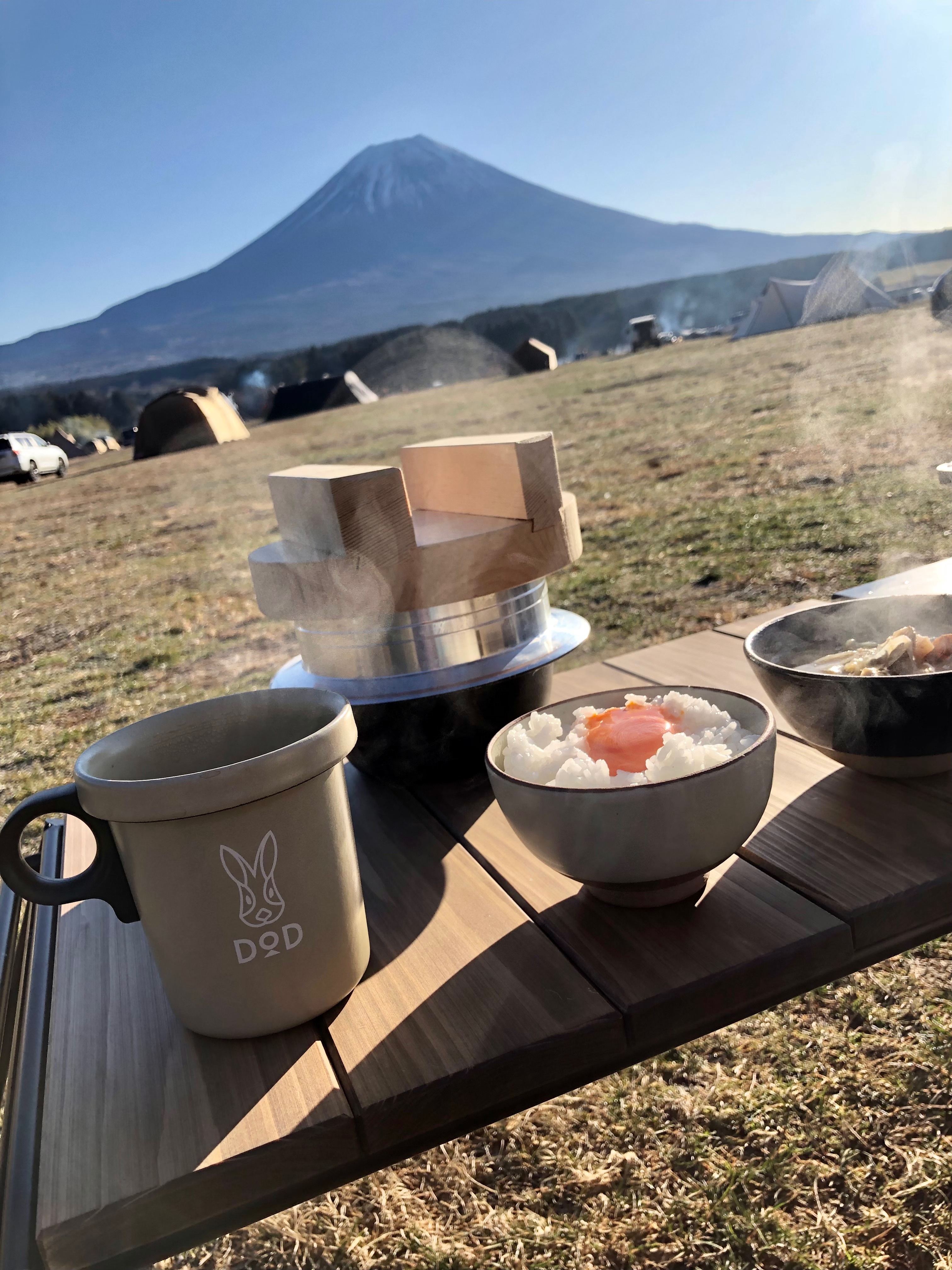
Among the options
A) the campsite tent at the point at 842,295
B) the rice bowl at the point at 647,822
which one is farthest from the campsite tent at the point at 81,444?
the rice bowl at the point at 647,822

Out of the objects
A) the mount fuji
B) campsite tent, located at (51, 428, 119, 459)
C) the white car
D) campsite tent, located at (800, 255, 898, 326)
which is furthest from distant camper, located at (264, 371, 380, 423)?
campsite tent, located at (800, 255, 898, 326)

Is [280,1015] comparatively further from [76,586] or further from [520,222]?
[520,222]

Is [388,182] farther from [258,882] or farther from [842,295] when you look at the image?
[258,882]

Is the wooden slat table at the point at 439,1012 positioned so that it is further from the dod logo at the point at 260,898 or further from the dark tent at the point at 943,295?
the dark tent at the point at 943,295

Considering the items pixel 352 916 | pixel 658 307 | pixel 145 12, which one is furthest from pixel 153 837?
pixel 658 307

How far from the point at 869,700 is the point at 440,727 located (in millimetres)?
334

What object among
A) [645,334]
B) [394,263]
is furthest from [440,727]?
[394,263]

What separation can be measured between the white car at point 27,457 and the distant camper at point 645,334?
11.8 meters

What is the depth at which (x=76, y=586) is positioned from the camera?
15.4 ft

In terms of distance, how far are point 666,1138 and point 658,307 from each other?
54.0 feet

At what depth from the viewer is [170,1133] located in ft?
1.38

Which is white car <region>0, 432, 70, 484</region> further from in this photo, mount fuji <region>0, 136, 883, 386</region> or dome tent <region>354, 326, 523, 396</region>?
dome tent <region>354, 326, 523, 396</region>

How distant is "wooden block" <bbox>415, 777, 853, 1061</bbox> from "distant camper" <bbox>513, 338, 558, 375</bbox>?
1369 cm

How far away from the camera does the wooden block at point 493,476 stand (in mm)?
761
